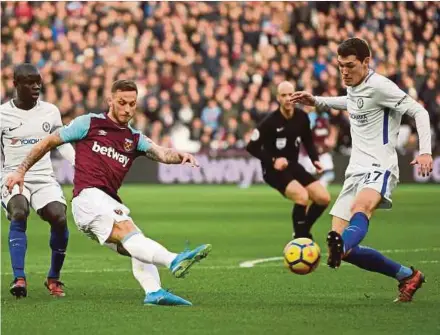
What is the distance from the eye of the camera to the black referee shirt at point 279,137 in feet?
48.4

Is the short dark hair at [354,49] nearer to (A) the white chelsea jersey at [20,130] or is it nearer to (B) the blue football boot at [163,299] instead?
(B) the blue football boot at [163,299]

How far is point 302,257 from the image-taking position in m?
8.49

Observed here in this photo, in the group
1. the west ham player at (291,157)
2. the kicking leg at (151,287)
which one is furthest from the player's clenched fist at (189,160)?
the west ham player at (291,157)

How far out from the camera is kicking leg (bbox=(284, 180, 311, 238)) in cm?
1455

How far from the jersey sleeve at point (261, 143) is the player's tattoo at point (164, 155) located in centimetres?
584

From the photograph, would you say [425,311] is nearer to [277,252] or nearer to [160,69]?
[277,252]

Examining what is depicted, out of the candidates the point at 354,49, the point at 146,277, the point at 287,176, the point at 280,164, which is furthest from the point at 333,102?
the point at 287,176

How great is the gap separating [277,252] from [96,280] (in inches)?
132

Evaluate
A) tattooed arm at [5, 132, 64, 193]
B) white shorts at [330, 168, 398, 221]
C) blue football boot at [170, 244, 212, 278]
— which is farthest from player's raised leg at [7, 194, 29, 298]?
white shorts at [330, 168, 398, 221]

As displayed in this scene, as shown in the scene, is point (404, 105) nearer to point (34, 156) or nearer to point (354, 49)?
point (354, 49)

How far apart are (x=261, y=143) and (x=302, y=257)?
252 inches

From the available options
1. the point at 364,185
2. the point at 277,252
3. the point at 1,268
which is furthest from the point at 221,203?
the point at 364,185

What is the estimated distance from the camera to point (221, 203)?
22.8 m

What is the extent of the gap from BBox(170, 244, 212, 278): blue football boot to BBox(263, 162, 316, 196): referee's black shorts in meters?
6.82
